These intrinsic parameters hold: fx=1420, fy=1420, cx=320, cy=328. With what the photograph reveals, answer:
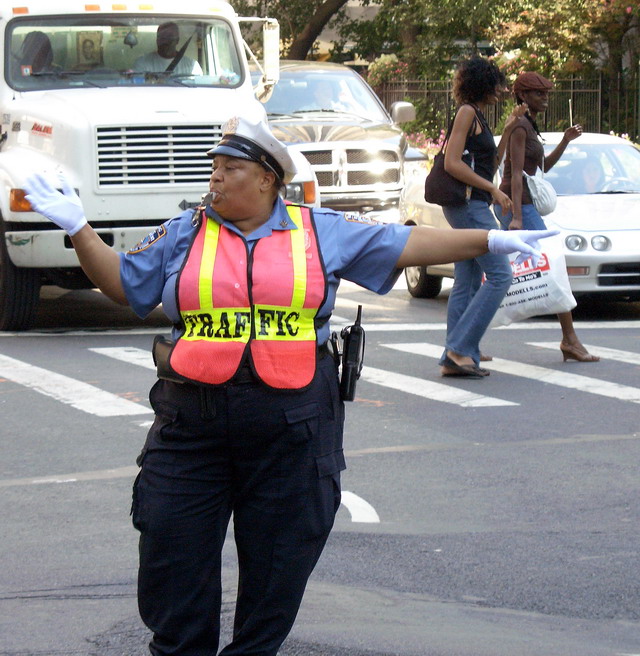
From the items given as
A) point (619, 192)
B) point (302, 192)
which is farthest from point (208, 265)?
point (619, 192)

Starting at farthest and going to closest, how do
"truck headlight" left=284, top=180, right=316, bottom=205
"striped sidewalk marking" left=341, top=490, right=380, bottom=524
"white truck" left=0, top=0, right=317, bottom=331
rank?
"truck headlight" left=284, top=180, right=316, bottom=205, "white truck" left=0, top=0, right=317, bottom=331, "striped sidewalk marking" left=341, top=490, right=380, bottom=524

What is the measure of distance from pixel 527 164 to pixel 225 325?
6.60 meters

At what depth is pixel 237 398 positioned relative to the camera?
3643 millimetres

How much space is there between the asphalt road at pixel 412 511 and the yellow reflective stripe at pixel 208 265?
125 centimetres

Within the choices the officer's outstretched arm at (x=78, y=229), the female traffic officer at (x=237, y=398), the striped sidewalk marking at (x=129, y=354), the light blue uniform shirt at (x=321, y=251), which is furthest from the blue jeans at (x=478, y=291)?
the officer's outstretched arm at (x=78, y=229)

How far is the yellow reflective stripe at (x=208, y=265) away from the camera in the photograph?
364cm

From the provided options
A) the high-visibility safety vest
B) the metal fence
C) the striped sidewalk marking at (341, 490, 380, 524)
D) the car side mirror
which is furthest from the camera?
the metal fence

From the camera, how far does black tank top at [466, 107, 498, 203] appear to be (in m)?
9.20

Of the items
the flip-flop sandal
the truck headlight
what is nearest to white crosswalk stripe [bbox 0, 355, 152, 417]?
the flip-flop sandal

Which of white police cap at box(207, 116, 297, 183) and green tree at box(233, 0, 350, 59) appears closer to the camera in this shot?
white police cap at box(207, 116, 297, 183)

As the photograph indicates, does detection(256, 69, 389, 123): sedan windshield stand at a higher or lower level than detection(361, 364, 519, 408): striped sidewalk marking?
higher

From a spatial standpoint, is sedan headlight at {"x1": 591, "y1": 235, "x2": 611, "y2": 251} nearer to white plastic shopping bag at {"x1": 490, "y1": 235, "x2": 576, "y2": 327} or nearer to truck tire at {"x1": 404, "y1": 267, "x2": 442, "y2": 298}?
truck tire at {"x1": 404, "y1": 267, "x2": 442, "y2": 298}

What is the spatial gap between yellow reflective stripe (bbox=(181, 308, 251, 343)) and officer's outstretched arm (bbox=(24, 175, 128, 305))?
0.28m

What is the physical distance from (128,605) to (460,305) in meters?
5.13
